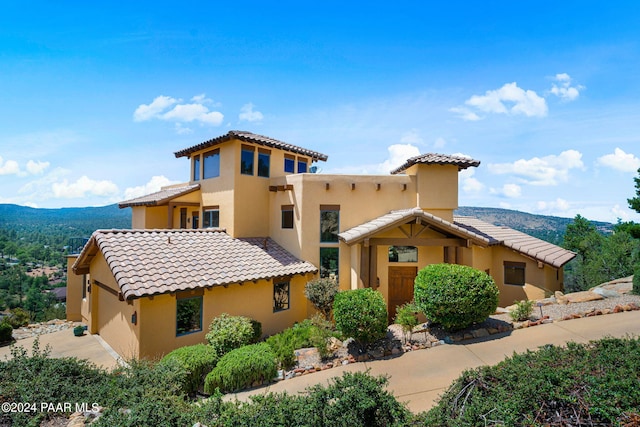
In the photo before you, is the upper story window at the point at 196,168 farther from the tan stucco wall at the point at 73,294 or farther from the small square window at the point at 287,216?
the tan stucco wall at the point at 73,294

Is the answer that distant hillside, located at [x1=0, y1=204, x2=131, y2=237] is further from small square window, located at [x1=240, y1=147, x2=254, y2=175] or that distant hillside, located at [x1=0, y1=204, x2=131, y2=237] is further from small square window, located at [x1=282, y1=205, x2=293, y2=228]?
small square window, located at [x1=282, y1=205, x2=293, y2=228]

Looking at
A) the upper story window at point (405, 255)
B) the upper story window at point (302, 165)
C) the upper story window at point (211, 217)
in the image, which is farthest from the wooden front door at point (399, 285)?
the upper story window at point (211, 217)

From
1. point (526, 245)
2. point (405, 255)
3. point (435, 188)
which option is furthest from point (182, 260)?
point (526, 245)

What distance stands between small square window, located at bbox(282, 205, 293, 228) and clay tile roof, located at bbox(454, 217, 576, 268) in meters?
9.24

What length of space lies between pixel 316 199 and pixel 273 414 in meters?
10.6

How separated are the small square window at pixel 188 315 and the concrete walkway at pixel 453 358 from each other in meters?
3.90

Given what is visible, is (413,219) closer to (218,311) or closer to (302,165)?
(302,165)

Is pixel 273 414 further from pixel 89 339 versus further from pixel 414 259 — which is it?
pixel 89 339

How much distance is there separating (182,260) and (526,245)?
55.4 feet

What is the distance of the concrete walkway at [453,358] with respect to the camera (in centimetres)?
716

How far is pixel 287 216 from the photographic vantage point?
15477 millimetres

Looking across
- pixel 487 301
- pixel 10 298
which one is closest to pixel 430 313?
pixel 487 301

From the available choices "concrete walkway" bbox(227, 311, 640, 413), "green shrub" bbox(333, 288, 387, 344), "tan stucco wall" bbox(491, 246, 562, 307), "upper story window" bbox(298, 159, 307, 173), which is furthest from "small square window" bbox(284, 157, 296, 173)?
"tan stucco wall" bbox(491, 246, 562, 307)

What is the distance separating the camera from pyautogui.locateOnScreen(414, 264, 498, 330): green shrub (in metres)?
9.23
